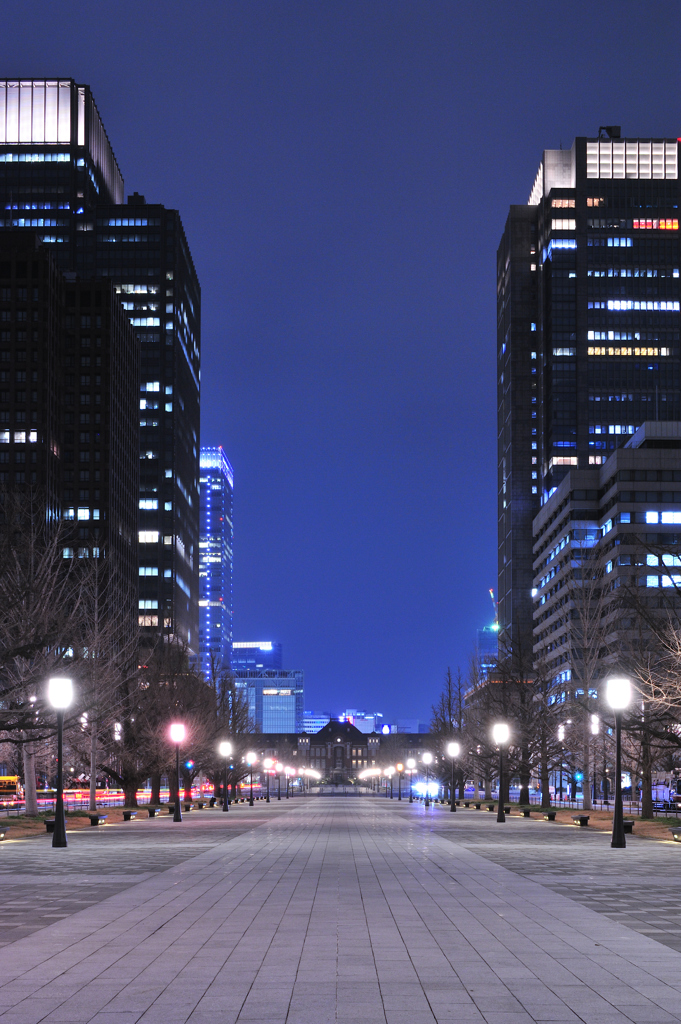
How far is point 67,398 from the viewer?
600ft

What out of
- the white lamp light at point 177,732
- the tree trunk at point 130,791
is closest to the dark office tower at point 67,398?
the tree trunk at point 130,791

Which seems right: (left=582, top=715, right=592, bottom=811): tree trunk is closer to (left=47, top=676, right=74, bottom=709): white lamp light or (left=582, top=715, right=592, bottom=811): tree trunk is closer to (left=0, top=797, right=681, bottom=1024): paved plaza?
(left=0, top=797, right=681, bottom=1024): paved plaza

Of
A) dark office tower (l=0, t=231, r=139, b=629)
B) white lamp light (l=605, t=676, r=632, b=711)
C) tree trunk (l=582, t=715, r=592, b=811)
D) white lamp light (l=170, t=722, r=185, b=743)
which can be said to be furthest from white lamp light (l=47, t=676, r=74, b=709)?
dark office tower (l=0, t=231, r=139, b=629)

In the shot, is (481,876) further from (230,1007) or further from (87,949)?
(230,1007)

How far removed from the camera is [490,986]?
13.0m

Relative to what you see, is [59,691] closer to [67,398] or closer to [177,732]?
[177,732]

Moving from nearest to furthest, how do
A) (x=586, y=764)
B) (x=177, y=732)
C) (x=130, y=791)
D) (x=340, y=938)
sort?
(x=340, y=938)
(x=177, y=732)
(x=586, y=764)
(x=130, y=791)

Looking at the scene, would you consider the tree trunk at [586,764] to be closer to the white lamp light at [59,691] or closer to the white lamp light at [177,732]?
the white lamp light at [177,732]

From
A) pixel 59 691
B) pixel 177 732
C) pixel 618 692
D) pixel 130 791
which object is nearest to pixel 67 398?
pixel 130 791

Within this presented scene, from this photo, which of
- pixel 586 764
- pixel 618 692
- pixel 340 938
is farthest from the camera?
pixel 586 764

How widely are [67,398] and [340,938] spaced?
17343 cm

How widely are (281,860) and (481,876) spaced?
719 centimetres

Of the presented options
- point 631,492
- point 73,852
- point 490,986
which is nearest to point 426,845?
point 73,852

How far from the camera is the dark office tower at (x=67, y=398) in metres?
169
